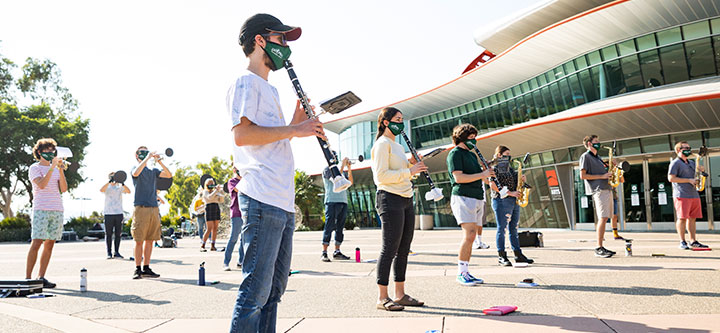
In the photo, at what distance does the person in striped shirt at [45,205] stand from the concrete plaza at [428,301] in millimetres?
526

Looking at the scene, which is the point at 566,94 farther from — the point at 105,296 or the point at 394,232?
the point at 105,296

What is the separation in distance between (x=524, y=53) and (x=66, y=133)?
32.3m

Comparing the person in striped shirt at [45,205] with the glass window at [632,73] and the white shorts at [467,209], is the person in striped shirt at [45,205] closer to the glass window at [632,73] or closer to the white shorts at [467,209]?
the white shorts at [467,209]

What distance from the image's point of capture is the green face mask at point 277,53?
9.27 ft

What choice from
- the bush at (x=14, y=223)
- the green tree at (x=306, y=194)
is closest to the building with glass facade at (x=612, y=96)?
the green tree at (x=306, y=194)

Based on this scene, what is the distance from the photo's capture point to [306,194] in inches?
1598

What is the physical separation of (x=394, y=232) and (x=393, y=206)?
26 cm

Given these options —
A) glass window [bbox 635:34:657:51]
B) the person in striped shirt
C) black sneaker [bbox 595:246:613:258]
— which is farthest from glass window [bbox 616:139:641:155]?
the person in striped shirt

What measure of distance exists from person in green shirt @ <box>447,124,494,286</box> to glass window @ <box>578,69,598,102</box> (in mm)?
17945

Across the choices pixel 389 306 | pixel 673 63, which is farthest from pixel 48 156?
pixel 673 63

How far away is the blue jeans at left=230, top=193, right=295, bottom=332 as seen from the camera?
246 centimetres

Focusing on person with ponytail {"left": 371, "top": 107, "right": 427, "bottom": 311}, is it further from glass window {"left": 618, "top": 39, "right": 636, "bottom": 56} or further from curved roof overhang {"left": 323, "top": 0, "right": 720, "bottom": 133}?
glass window {"left": 618, "top": 39, "right": 636, "bottom": 56}

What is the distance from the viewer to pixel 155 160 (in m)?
7.93

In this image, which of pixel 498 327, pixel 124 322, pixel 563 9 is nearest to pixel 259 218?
pixel 498 327
